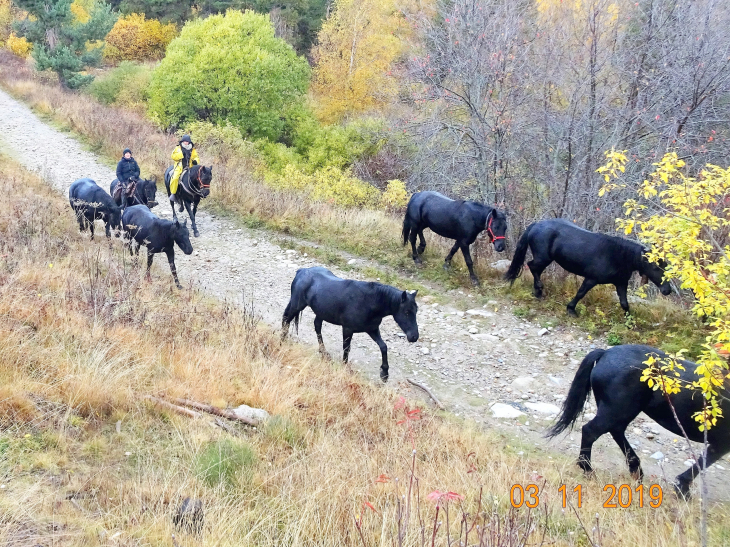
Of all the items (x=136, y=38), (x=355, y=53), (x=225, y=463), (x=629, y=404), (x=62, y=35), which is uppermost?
(x=355, y=53)

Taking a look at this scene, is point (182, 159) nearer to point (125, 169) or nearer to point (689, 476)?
point (125, 169)

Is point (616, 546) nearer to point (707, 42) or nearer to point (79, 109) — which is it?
point (707, 42)

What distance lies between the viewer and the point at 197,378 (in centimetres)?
557

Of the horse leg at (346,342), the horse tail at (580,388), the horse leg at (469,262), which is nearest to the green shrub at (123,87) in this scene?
the horse leg at (469,262)

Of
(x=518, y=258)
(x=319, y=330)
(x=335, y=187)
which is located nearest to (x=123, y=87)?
(x=335, y=187)

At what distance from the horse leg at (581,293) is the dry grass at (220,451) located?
382 centimetres

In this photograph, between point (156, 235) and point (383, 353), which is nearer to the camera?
point (383, 353)

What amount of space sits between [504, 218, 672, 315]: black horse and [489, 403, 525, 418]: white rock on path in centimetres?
300

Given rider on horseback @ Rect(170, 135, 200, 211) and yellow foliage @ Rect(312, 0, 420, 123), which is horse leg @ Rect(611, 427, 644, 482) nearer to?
rider on horseback @ Rect(170, 135, 200, 211)

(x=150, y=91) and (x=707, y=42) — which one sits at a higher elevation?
(x=707, y=42)

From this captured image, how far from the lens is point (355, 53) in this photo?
3291cm

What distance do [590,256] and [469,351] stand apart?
2495mm

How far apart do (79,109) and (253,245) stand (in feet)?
54.3

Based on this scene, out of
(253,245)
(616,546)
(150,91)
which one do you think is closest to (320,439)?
(616,546)
